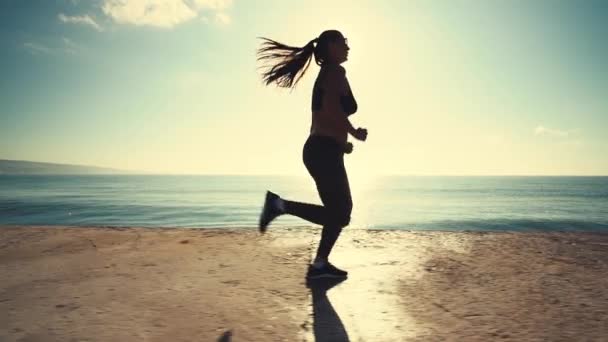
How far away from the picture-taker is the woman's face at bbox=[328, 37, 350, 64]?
3066 millimetres

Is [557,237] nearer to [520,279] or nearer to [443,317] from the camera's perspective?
[520,279]

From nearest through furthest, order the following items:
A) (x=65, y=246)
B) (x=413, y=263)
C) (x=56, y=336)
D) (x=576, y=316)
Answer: (x=56, y=336) < (x=576, y=316) < (x=413, y=263) < (x=65, y=246)

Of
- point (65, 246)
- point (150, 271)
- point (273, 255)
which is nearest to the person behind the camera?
point (150, 271)

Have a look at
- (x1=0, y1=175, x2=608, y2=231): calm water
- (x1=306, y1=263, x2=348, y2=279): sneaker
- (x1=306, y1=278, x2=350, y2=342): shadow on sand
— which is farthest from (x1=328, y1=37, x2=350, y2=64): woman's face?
(x1=0, y1=175, x2=608, y2=231): calm water

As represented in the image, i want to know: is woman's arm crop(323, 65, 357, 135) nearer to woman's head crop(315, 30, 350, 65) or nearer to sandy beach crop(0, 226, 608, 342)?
woman's head crop(315, 30, 350, 65)

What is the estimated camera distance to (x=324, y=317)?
2010mm

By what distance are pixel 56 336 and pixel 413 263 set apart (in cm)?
259

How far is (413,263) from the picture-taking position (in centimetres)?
323

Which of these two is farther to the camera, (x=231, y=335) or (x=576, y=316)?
(x=576, y=316)

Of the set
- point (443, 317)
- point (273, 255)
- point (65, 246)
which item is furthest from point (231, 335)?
point (65, 246)

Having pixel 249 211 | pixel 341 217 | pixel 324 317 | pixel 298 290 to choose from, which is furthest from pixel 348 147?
pixel 249 211

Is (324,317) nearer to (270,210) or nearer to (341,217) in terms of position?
(341,217)

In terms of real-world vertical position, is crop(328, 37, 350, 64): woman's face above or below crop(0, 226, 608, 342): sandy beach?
above

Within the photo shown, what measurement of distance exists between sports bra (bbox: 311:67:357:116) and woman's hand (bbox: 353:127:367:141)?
156 mm
